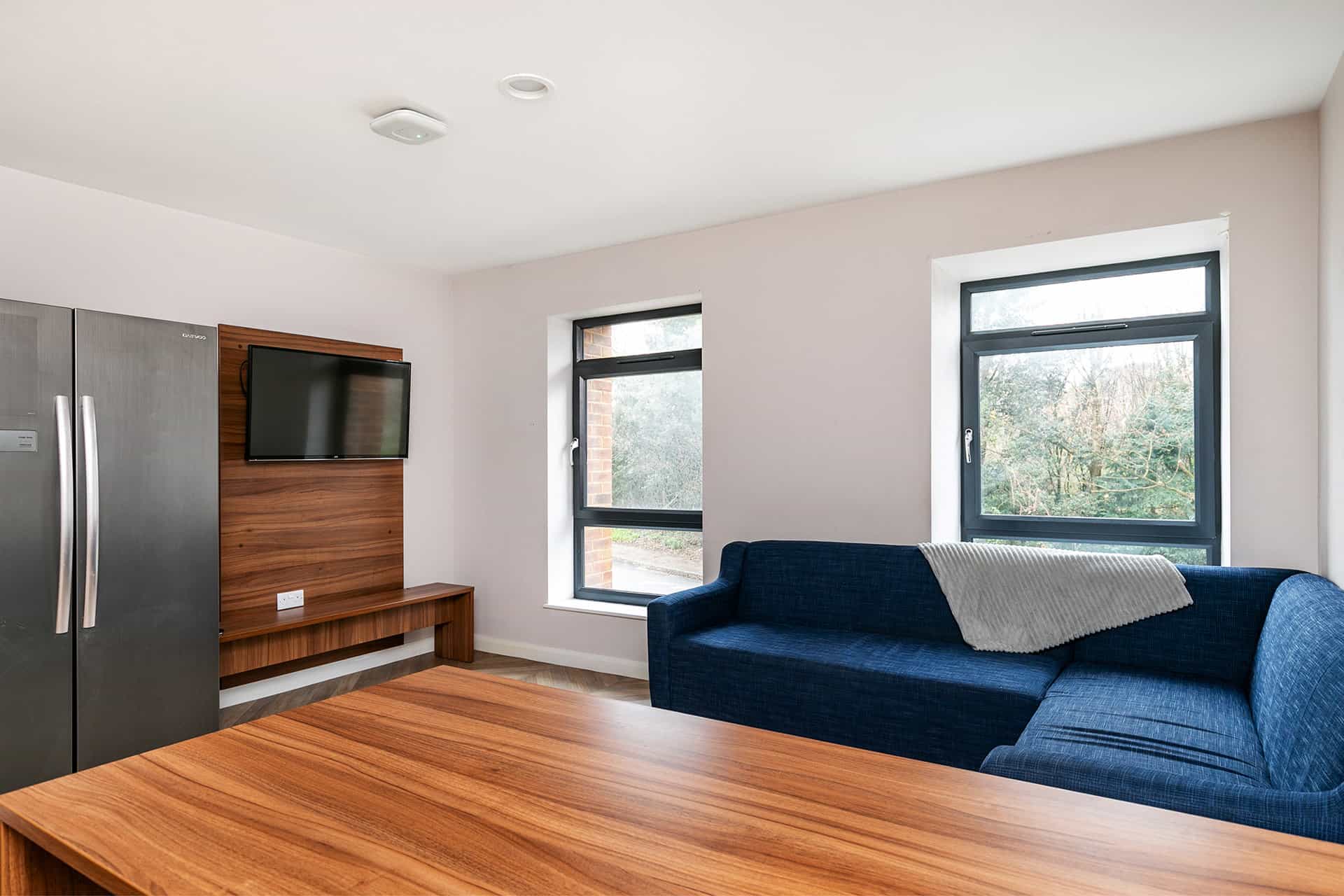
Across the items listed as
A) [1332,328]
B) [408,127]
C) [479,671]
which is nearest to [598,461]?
[479,671]

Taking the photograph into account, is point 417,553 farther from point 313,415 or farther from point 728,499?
point 728,499

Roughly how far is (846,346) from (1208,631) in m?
1.83

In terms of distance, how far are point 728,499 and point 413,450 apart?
6.79 ft

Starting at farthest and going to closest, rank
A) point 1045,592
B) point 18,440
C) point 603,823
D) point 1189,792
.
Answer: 1. point 1045,592
2. point 18,440
3. point 1189,792
4. point 603,823

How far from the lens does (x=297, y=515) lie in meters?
4.20

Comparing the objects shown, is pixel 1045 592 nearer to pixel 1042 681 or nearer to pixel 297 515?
pixel 1042 681

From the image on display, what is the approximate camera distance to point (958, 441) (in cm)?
378

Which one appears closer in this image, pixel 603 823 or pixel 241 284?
pixel 603 823

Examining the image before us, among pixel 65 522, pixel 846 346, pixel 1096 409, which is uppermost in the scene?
pixel 846 346

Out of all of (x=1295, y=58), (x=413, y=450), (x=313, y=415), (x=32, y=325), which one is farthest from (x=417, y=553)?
(x=1295, y=58)

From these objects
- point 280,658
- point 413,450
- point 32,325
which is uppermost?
point 32,325

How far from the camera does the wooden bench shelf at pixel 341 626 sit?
3.63 m

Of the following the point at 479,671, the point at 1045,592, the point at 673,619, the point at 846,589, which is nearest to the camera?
the point at 1045,592

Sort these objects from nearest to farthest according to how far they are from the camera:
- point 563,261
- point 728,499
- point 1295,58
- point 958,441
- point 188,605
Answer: point 1295,58
point 188,605
point 958,441
point 728,499
point 563,261
